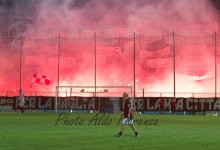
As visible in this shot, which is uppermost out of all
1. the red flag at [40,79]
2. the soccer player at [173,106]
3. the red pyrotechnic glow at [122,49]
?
the red pyrotechnic glow at [122,49]

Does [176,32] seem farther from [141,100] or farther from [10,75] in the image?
[10,75]

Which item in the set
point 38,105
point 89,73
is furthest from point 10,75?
point 38,105

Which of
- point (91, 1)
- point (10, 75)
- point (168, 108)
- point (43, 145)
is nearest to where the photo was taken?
point (43, 145)

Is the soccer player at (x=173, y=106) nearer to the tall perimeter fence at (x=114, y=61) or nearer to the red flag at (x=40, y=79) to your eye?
the tall perimeter fence at (x=114, y=61)

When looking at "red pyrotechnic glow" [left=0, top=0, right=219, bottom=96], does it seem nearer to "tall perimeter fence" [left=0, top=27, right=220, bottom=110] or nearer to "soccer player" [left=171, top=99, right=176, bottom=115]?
"tall perimeter fence" [left=0, top=27, right=220, bottom=110]

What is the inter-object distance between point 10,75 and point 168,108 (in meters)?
21.3

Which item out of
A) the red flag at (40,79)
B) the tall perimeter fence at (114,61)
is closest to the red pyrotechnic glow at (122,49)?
the tall perimeter fence at (114,61)

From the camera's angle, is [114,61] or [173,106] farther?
[114,61]

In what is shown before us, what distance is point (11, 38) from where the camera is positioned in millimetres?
64688

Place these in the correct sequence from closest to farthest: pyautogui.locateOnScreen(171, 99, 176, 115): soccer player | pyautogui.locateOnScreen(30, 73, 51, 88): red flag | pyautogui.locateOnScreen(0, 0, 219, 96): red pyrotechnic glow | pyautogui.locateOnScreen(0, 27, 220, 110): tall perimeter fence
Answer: pyautogui.locateOnScreen(171, 99, 176, 115): soccer player
pyautogui.locateOnScreen(0, 27, 220, 110): tall perimeter fence
pyautogui.locateOnScreen(0, 0, 219, 96): red pyrotechnic glow
pyautogui.locateOnScreen(30, 73, 51, 88): red flag

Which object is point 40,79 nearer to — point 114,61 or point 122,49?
Answer: point 114,61

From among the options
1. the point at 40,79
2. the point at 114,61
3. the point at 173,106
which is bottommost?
the point at 173,106

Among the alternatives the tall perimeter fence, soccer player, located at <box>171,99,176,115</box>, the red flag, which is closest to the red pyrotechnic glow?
the tall perimeter fence

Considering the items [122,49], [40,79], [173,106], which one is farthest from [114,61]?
[173,106]
